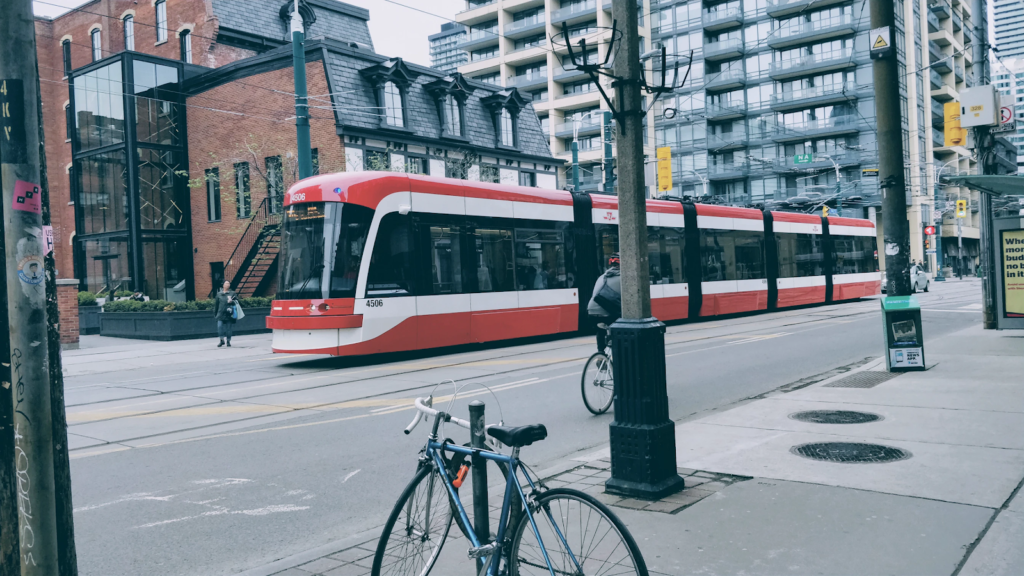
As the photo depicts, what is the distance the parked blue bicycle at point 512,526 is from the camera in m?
3.12

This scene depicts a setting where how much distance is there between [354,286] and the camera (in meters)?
14.3

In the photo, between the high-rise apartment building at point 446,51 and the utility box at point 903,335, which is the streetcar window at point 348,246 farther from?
the high-rise apartment building at point 446,51

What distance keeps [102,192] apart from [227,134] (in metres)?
6.13

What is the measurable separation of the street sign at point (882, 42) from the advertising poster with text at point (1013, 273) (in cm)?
540

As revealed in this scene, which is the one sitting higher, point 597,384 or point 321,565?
point 597,384

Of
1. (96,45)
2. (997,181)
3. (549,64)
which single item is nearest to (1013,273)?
(997,181)

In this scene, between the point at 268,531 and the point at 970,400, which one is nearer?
the point at 268,531

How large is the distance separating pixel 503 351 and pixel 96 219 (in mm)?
24979

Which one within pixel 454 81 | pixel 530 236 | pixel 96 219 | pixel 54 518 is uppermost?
pixel 454 81

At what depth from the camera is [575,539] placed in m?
3.17

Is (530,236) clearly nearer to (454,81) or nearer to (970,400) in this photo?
(970,400)

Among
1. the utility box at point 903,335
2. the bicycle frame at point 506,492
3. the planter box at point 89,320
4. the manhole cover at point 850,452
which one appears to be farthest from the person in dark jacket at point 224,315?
the bicycle frame at point 506,492

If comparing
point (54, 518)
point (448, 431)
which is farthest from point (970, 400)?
point (54, 518)

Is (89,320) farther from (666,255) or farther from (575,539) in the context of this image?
(575,539)
